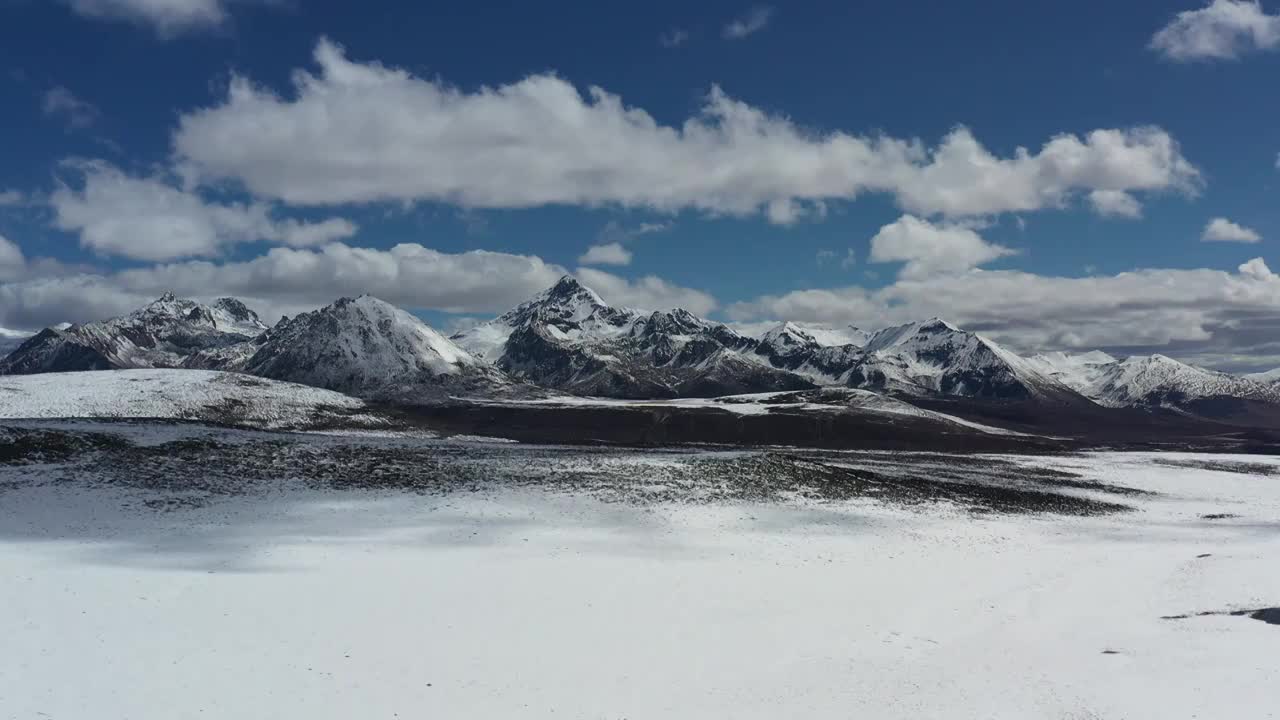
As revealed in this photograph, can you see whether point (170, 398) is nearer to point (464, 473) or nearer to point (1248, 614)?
point (464, 473)

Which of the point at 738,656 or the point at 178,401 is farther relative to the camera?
the point at 178,401

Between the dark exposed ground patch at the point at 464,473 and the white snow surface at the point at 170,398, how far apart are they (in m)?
49.7

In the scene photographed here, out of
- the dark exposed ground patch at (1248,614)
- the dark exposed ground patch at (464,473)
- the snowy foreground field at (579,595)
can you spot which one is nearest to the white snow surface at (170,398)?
the dark exposed ground patch at (464,473)

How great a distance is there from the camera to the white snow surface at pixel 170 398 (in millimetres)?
87812

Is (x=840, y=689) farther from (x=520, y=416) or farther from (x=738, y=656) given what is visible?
(x=520, y=416)

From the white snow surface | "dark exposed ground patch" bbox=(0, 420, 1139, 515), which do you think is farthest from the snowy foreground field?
the white snow surface

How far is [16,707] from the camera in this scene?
14680 mm

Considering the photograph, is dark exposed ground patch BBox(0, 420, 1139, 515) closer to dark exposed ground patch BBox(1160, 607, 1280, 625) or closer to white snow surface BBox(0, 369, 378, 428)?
dark exposed ground patch BBox(1160, 607, 1280, 625)

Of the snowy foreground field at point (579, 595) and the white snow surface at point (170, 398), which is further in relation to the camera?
the white snow surface at point (170, 398)

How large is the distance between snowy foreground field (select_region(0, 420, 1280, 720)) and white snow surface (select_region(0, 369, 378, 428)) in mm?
51525

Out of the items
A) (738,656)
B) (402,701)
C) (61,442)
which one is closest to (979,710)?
(738,656)

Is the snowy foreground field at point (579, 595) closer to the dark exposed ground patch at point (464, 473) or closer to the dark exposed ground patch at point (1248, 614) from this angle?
the dark exposed ground patch at point (1248, 614)

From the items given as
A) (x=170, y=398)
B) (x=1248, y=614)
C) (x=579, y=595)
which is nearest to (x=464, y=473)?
(x=579, y=595)

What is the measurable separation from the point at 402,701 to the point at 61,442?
40378 mm
